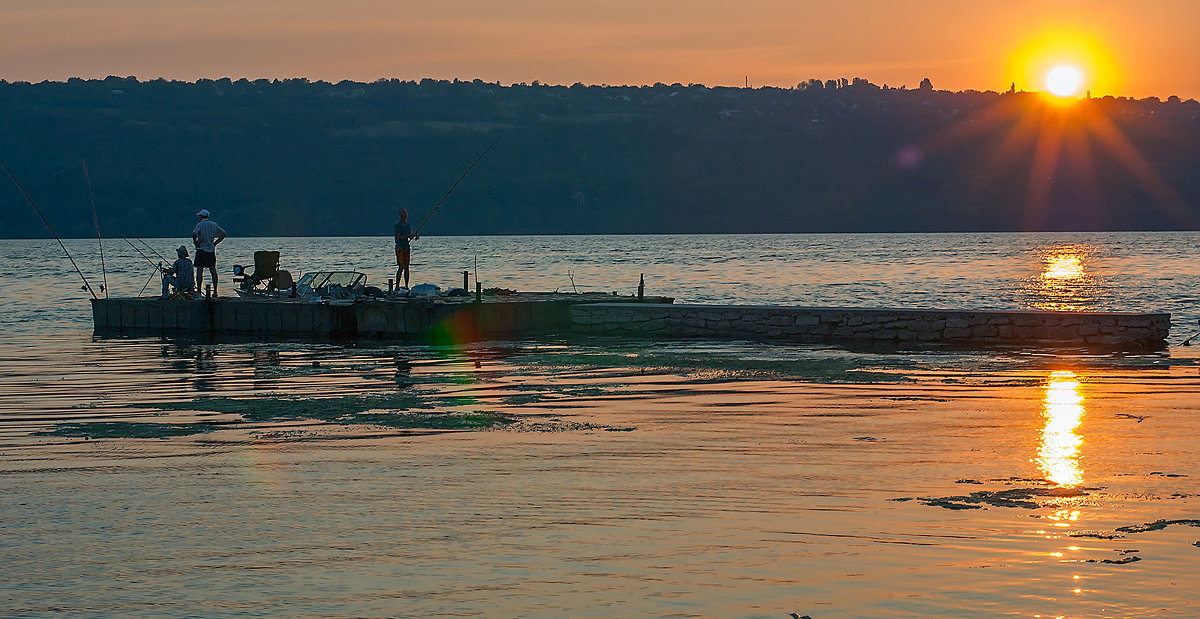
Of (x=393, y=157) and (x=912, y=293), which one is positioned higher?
(x=393, y=157)

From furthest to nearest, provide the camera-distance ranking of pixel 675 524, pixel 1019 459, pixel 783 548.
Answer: pixel 1019 459, pixel 675 524, pixel 783 548

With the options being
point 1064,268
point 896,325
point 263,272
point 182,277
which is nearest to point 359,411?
point 896,325

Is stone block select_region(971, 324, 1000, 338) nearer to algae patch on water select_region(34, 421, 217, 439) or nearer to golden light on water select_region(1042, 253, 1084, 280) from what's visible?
algae patch on water select_region(34, 421, 217, 439)

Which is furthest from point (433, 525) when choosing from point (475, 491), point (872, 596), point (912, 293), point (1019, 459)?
point (912, 293)

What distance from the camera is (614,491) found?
8.62m

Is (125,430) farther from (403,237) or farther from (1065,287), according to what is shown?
(1065,287)

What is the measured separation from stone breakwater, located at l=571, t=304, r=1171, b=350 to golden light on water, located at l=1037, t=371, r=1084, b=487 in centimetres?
541

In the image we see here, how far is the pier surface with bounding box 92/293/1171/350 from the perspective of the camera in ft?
68.7

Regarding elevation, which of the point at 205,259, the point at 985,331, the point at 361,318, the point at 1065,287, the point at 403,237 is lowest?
the point at 1065,287

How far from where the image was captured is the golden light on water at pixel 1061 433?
911cm

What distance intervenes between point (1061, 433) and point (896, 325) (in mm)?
10926

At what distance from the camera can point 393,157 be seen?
624ft

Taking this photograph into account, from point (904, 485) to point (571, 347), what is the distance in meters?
13.3

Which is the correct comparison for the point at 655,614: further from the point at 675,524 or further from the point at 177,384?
the point at 177,384
